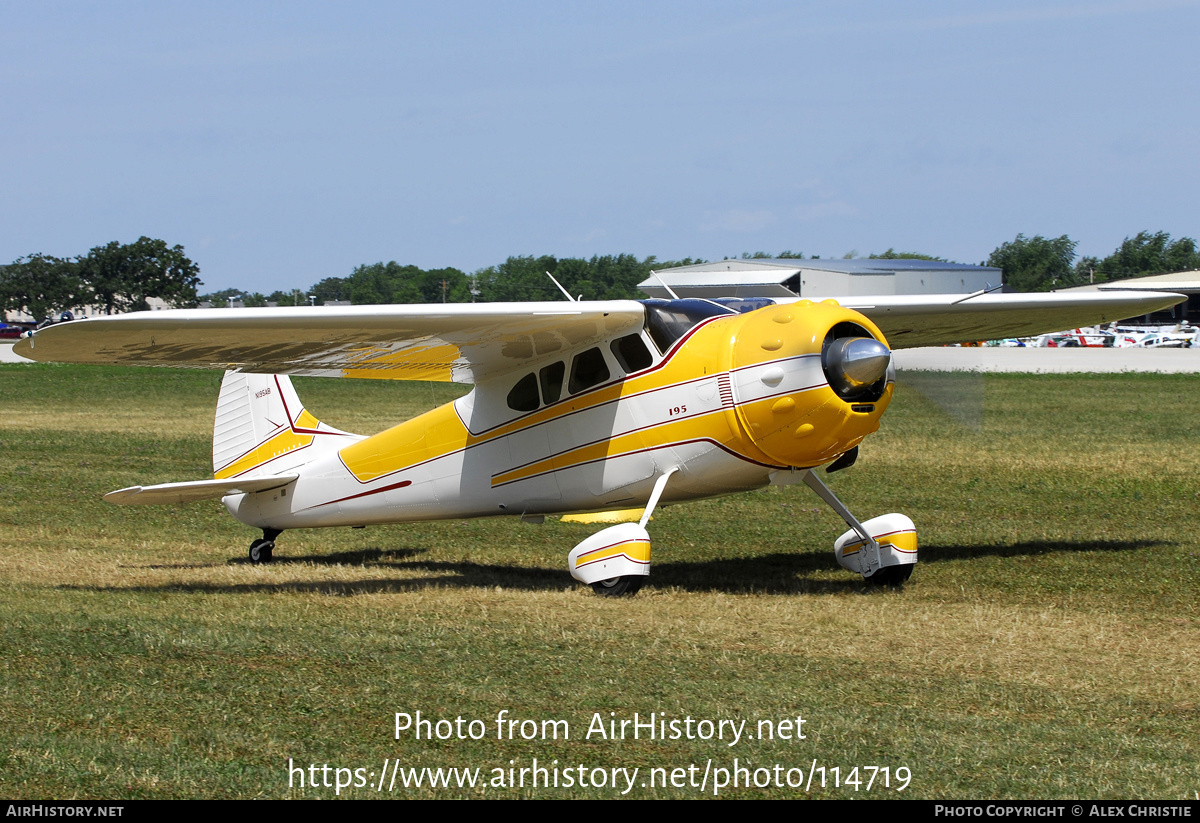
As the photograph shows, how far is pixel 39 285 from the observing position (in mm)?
100375

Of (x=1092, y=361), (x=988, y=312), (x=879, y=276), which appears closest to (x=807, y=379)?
(x=988, y=312)

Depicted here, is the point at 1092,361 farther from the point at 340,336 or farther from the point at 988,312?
the point at 340,336

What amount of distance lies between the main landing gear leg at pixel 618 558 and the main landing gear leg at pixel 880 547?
1.52m

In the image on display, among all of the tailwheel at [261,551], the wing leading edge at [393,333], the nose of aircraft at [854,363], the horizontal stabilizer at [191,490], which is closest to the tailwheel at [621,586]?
the wing leading edge at [393,333]

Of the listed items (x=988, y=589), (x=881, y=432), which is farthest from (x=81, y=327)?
(x=881, y=432)

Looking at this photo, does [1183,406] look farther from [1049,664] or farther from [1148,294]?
[1049,664]

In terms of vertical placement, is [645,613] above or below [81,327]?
below

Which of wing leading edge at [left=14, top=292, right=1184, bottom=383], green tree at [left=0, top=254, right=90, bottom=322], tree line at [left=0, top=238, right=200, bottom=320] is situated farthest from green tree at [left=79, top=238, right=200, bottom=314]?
wing leading edge at [left=14, top=292, right=1184, bottom=383]

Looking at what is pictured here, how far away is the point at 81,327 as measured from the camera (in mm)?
8133

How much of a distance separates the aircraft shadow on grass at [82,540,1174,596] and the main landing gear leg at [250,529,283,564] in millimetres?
121

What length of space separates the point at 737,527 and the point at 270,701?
8.34 metres

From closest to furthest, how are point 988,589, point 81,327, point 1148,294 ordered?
point 81,327 → point 988,589 → point 1148,294

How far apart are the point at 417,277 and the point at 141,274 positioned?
1758 inches

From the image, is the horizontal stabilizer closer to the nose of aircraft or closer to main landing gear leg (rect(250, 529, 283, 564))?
main landing gear leg (rect(250, 529, 283, 564))
